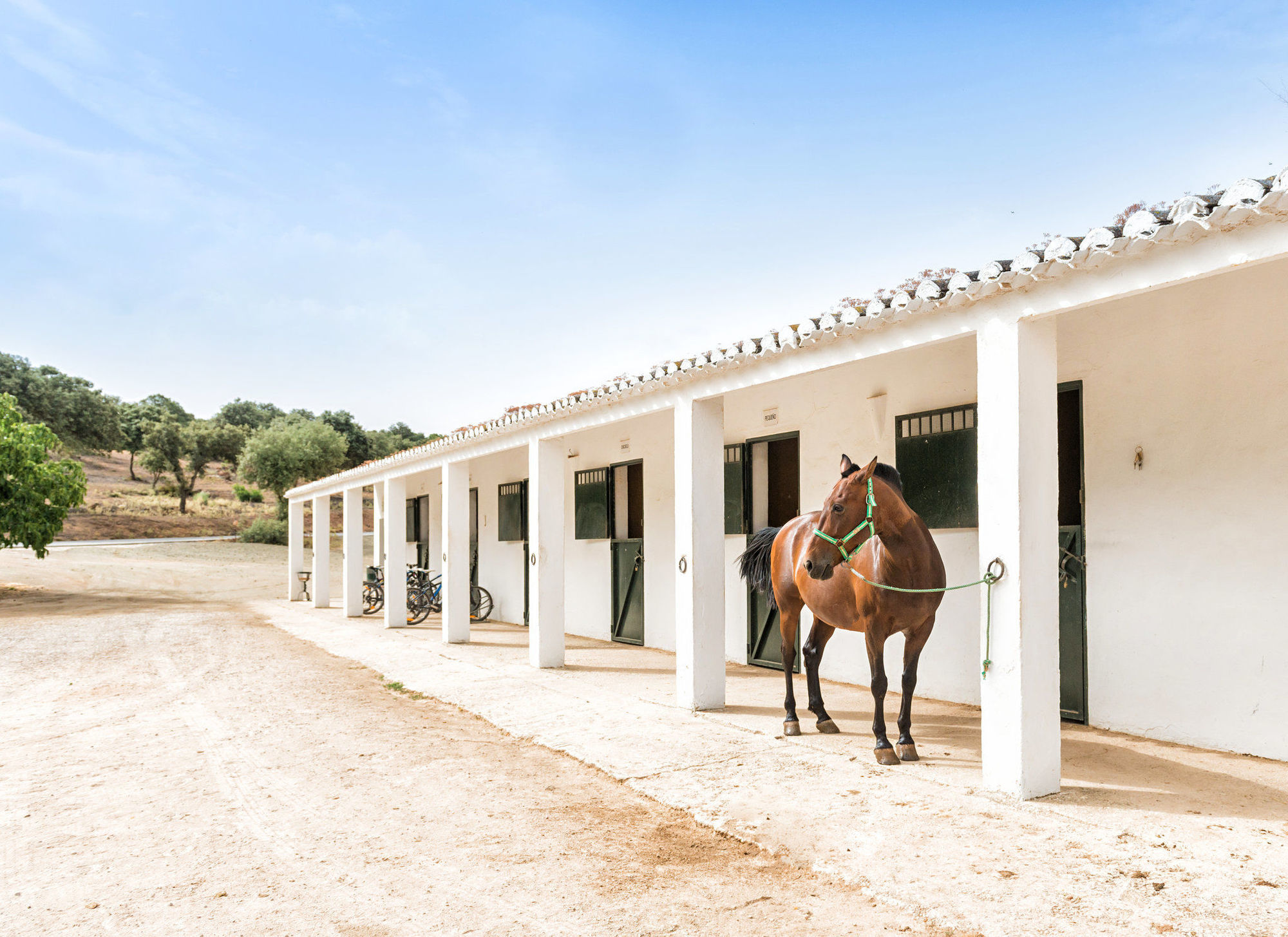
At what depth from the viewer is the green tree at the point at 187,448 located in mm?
43906

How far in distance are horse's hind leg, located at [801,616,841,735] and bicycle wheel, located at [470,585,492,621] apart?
9.37 m

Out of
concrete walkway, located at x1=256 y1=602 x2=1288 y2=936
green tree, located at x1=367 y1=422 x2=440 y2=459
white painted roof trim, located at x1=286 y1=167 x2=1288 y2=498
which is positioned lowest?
concrete walkway, located at x1=256 y1=602 x2=1288 y2=936

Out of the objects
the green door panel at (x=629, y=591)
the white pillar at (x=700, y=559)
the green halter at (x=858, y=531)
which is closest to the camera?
the green halter at (x=858, y=531)

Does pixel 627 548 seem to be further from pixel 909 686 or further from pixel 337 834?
pixel 337 834

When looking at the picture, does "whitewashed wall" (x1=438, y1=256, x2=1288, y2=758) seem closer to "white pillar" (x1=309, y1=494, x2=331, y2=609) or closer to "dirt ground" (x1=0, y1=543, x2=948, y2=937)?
"dirt ground" (x1=0, y1=543, x2=948, y2=937)

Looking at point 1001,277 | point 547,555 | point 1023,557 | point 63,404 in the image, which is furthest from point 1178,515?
point 63,404

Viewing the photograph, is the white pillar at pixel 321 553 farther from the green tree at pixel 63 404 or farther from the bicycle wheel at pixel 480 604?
the green tree at pixel 63 404

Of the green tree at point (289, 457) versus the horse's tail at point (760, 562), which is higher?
the green tree at point (289, 457)

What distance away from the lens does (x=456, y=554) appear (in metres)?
11.0

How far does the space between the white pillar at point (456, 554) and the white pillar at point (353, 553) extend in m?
4.21

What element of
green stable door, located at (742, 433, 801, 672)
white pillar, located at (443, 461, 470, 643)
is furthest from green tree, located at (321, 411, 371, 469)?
green stable door, located at (742, 433, 801, 672)

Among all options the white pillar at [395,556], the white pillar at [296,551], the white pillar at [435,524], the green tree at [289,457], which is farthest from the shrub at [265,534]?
the white pillar at [395,556]

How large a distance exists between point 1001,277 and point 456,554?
336 inches

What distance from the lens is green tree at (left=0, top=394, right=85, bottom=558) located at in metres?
16.2
